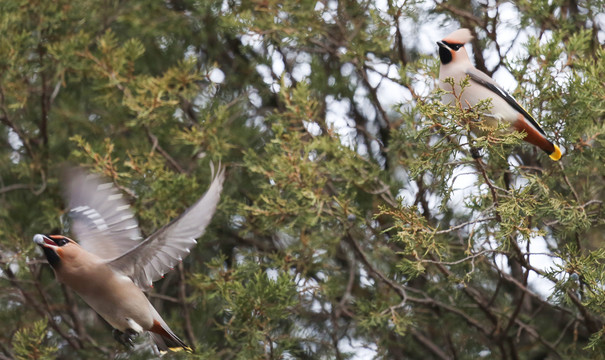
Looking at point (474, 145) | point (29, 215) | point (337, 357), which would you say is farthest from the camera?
point (29, 215)

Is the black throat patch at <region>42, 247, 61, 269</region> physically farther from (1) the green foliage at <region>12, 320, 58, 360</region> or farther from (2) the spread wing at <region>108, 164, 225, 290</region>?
(1) the green foliage at <region>12, 320, 58, 360</region>

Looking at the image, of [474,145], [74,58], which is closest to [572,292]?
[474,145]

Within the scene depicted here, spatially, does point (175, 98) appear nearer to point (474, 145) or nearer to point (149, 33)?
point (149, 33)

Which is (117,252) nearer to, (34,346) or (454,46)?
(34,346)

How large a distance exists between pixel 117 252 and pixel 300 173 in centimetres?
96

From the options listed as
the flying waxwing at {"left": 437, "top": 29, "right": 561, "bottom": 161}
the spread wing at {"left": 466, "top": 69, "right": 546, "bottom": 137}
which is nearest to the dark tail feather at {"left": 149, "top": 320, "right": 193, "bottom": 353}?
the flying waxwing at {"left": 437, "top": 29, "right": 561, "bottom": 161}

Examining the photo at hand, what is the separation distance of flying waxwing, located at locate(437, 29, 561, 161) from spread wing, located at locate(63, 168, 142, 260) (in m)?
1.59

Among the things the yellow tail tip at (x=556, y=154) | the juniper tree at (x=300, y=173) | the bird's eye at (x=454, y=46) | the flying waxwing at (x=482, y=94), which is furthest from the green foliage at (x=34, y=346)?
the yellow tail tip at (x=556, y=154)

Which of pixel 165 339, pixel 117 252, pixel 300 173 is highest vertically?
pixel 300 173

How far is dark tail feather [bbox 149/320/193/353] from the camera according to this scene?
4367 mm

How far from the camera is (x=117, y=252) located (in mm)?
4566

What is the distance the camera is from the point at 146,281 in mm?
4195

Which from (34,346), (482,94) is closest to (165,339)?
(34,346)

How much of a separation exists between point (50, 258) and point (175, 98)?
1.22m
